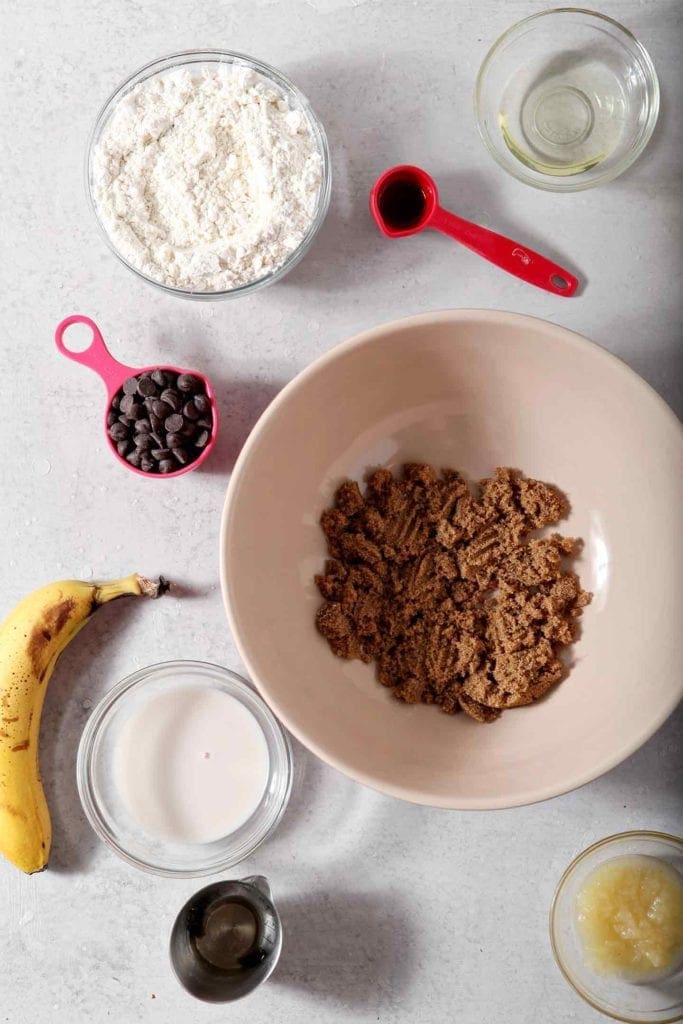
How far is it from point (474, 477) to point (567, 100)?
0.61 metres

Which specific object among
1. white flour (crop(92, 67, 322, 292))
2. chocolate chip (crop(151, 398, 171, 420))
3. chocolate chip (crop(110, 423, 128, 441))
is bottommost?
chocolate chip (crop(110, 423, 128, 441))

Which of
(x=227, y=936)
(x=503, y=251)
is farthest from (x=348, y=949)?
(x=503, y=251)

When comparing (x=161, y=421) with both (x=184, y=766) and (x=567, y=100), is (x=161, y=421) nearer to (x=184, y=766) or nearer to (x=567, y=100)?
(x=184, y=766)

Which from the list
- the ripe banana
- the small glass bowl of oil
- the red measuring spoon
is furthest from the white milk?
the small glass bowl of oil

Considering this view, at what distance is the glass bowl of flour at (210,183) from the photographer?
4.06 feet

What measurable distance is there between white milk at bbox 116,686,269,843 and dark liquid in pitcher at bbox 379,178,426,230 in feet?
2.60

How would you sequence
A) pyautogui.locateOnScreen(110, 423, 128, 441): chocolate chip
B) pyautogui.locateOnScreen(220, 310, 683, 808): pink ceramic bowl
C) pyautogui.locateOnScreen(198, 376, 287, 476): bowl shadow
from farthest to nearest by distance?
pyautogui.locateOnScreen(198, 376, 287, 476): bowl shadow
pyautogui.locateOnScreen(110, 423, 128, 441): chocolate chip
pyautogui.locateOnScreen(220, 310, 683, 808): pink ceramic bowl

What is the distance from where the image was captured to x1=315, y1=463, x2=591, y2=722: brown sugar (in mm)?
1250

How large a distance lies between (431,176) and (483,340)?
324mm

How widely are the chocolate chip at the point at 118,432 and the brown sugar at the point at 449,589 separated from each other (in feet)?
1.04

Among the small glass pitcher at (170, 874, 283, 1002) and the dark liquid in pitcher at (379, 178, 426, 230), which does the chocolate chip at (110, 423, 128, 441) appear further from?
the small glass pitcher at (170, 874, 283, 1002)

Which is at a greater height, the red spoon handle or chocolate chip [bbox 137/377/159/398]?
the red spoon handle

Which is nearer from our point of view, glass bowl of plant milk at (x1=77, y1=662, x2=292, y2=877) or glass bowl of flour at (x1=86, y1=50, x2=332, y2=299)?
glass bowl of flour at (x1=86, y1=50, x2=332, y2=299)

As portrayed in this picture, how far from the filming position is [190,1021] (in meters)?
1.37
